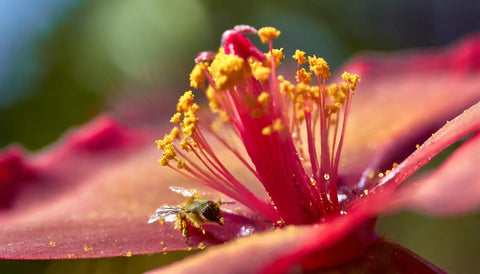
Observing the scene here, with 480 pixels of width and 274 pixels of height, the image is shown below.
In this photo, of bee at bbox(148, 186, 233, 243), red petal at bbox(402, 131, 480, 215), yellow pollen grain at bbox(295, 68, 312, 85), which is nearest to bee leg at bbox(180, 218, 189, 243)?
bee at bbox(148, 186, 233, 243)

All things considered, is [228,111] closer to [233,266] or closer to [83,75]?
[233,266]

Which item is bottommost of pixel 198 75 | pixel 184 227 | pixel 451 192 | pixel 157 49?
pixel 451 192

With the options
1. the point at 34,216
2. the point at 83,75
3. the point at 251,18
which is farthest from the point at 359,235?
the point at 251,18

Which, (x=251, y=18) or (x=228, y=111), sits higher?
(x=251, y=18)

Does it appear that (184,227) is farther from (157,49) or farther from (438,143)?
(157,49)

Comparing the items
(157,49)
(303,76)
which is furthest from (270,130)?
(157,49)

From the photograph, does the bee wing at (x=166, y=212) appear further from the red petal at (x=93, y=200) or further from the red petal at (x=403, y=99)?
the red petal at (x=403, y=99)
